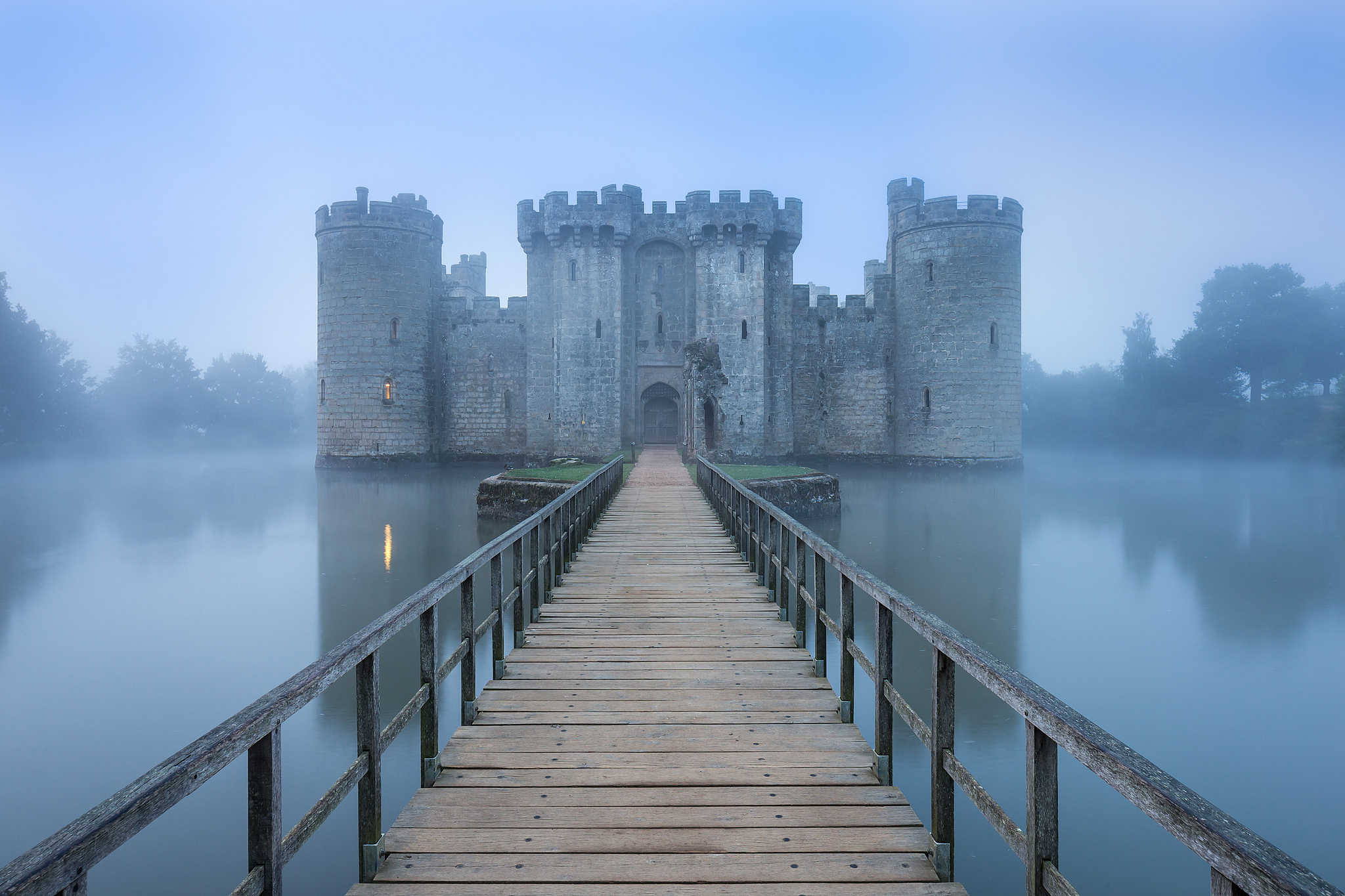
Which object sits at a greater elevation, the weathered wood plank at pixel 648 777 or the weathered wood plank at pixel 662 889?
the weathered wood plank at pixel 648 777

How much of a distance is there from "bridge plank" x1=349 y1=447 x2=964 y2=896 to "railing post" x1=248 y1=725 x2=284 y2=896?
0.62 metres

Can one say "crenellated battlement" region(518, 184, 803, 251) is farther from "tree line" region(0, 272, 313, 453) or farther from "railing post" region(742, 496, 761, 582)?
"tree line" region(0, 272, 313, 453)

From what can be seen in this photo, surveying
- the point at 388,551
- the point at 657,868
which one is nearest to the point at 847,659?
the point at 657,868

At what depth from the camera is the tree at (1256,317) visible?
39.6 metres

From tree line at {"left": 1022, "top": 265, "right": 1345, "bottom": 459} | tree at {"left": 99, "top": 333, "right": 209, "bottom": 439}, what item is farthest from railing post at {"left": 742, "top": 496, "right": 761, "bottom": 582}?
tree at {"left": 99, "top": 333, "right": 209, "bottom": 439}

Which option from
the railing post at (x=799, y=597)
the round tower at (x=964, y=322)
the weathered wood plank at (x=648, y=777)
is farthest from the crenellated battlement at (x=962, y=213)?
the weathered wood plank at (x=648, y=777)

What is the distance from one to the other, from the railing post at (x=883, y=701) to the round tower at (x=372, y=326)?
28.0 metres

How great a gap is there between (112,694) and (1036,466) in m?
35.8

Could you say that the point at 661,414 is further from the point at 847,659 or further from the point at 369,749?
the point at 369,749

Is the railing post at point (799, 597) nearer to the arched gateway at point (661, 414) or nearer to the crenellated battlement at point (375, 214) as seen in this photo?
the arched gateway at point (661, 414)

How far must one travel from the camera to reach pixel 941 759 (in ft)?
8.88

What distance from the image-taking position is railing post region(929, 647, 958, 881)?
2.63 m

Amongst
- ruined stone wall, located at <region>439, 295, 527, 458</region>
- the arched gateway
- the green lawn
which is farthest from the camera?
ruined stone wall, located at <region>439, 295, 527, 458</region>

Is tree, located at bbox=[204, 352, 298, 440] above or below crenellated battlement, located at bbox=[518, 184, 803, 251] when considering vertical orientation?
below
